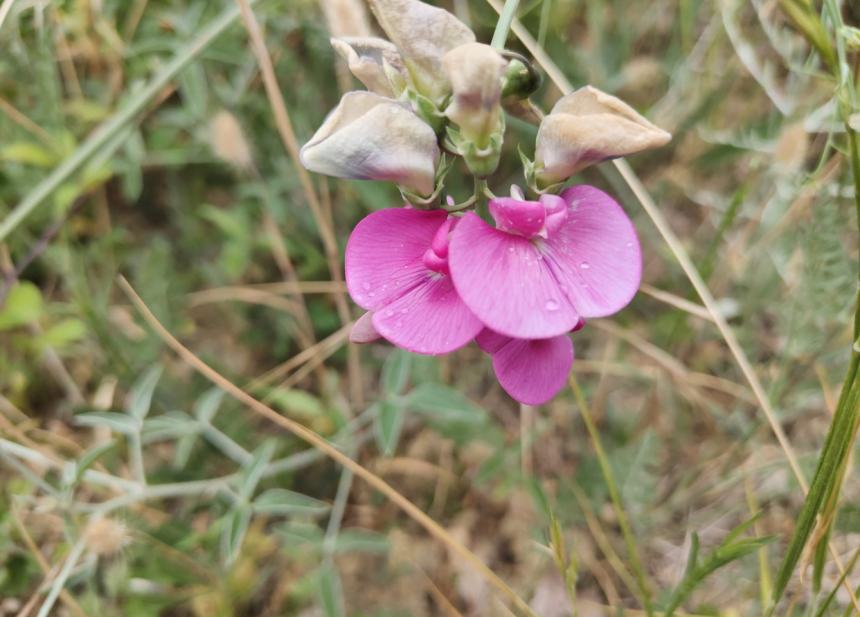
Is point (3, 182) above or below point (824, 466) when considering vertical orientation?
above

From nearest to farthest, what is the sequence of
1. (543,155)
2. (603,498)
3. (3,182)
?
(543,155) → (603,498) → (3,182)

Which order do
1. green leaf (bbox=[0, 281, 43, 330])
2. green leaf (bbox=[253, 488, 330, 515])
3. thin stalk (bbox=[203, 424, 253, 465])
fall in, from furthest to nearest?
green leaf (bbox=[0, 281, 43, 330]) → thin stalk (bbox=[203, 424, 253, 465]) → green leaf (bbox=[253, 488, 330, 515])

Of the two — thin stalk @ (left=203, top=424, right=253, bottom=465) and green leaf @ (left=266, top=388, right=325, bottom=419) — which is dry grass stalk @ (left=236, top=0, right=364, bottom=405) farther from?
thin stalk @ (left=203, top=424, right=253, bottom=465)

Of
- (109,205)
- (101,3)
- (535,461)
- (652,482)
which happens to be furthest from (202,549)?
(101,3)

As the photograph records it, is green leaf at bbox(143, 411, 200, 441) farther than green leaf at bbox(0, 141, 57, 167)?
No

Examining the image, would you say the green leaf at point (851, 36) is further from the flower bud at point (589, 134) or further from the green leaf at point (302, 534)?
the green leaf at point (302, 534)

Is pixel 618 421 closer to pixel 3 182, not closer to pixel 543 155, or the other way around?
pixel 543 155

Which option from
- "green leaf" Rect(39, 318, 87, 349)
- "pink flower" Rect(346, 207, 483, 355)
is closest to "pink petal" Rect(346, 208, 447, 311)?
"pink flower" Rect(346, 207, 483, 355)
